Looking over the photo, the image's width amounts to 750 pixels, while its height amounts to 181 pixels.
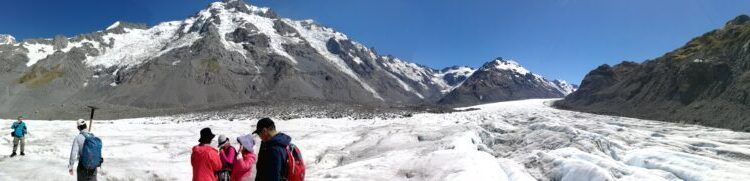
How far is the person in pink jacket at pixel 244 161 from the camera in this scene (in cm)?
755

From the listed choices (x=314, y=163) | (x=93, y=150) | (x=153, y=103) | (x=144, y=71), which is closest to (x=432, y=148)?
(x=314, y=163)

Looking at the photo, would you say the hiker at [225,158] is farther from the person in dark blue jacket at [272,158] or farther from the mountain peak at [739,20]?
the mountain peak at [739,20]

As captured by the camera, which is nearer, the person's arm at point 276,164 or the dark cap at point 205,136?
the person's arm at point 276,164

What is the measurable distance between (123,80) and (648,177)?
145722 mm

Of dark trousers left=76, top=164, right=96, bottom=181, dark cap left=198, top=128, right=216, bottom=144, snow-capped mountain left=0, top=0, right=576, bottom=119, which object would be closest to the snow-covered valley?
dark trousers left=76, top=164, right=96, bottom=181

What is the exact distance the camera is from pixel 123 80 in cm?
13838

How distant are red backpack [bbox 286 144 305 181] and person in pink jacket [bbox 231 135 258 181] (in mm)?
1110

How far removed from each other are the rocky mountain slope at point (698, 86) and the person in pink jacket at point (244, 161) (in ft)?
142

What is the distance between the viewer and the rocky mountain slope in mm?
52312

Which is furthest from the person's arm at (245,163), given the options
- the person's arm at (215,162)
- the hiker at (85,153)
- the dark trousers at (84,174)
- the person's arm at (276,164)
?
the dark trousers at (84,174)

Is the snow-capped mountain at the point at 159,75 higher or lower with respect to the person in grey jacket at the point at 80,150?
higher

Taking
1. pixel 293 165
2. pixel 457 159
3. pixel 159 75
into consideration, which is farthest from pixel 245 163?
pixel 159 75

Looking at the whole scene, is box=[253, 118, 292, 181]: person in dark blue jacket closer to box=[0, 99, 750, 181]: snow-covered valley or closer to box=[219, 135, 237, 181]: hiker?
box=[219, 135, 237, 181]: hiker

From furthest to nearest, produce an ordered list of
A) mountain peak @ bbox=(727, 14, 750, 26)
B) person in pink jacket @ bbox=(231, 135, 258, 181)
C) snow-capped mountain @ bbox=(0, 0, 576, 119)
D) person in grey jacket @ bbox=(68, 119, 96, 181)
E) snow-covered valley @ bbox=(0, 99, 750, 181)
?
snow-capped mountain @ bbox=(0, 0, 576, 119) < mountain peak @ bbox=(727, 14, 750, 26) < snow-covered valley @ bbox=(0, 99, 750, 181) < person in grey jacket @ bbox=(68, 119, 96, 181) < person in pink jacket @ bbox=(231, 135, 258, 181)
